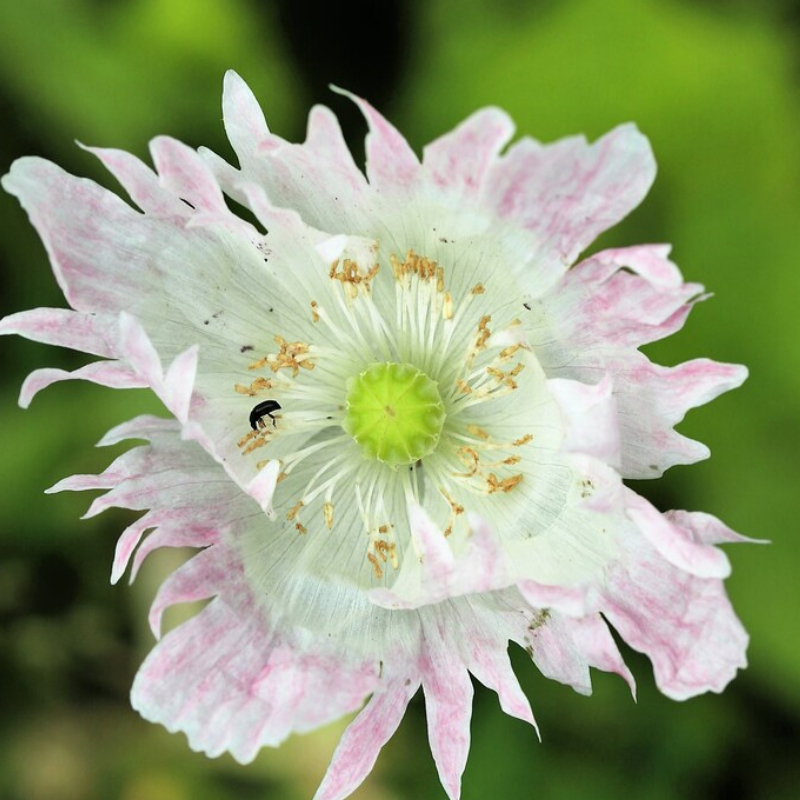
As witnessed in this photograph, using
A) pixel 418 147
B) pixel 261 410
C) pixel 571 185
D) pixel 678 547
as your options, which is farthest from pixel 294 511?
pixel 418 147

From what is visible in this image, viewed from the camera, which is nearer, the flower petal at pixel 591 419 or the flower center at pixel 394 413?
the flower petal at pixel 591 419

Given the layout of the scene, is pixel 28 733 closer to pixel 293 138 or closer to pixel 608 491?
pixel 293 138

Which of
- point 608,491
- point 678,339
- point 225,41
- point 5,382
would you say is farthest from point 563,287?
point 5,382

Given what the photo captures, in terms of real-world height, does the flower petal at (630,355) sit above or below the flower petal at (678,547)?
above

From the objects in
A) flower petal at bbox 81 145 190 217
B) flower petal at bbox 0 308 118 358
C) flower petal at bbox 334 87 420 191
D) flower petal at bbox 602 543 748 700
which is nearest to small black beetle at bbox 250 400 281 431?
flower petal at bbox 0 308 118 358

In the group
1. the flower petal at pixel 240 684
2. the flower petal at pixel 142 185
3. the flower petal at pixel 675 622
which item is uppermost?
the flower petal at pixel 142 185

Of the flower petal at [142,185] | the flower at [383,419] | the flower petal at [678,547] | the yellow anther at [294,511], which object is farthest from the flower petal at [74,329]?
the flower petal at [678,547]

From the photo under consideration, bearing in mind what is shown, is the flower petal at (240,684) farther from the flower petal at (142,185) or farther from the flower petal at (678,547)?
the flower petal at (142,185)

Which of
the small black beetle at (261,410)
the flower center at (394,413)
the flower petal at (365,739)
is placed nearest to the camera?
the flower petal at (365,739)

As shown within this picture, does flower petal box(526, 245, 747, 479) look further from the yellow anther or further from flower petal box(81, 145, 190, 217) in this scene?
flower petal box(81, 145, 190, 217)
